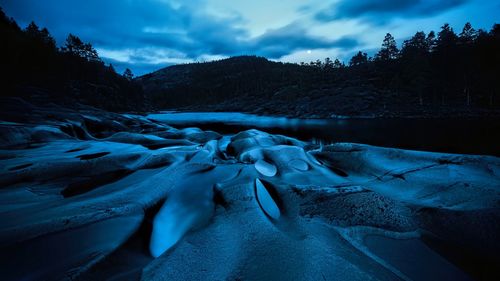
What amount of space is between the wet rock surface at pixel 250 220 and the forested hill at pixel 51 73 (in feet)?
82.4

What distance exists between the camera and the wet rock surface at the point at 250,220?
3.01 m

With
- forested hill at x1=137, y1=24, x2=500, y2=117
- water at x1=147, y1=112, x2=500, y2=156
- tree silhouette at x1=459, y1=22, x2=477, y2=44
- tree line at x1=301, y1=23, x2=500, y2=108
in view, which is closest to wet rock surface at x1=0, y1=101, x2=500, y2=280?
water at x1=147, y1=112, x2=500, y2=156

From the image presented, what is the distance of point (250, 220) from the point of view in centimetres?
414

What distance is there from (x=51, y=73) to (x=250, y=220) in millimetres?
63613


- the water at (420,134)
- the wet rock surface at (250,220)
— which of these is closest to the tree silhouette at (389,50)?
the water at (420,134)

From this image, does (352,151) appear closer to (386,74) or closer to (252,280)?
(252,280)

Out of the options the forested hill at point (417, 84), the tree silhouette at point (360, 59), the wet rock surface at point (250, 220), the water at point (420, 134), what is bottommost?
the water at point (420, 134)

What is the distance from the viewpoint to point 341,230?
155 inches

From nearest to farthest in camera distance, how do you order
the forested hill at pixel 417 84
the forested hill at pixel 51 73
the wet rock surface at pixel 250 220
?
the wet rock surface at pixel 250 220 < the forested hill at pixel 51 73 < the forested hill at pixel 417 84

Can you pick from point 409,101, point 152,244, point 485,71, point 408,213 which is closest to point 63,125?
point 152,244

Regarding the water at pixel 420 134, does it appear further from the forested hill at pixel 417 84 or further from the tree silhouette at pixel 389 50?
the tree silhouette at pixel 389 50

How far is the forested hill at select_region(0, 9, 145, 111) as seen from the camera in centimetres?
2894

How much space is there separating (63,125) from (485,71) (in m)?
96.4

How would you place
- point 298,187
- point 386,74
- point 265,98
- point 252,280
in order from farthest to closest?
point 265,98 < point 386,74 < point 298,187 < point 252,280
